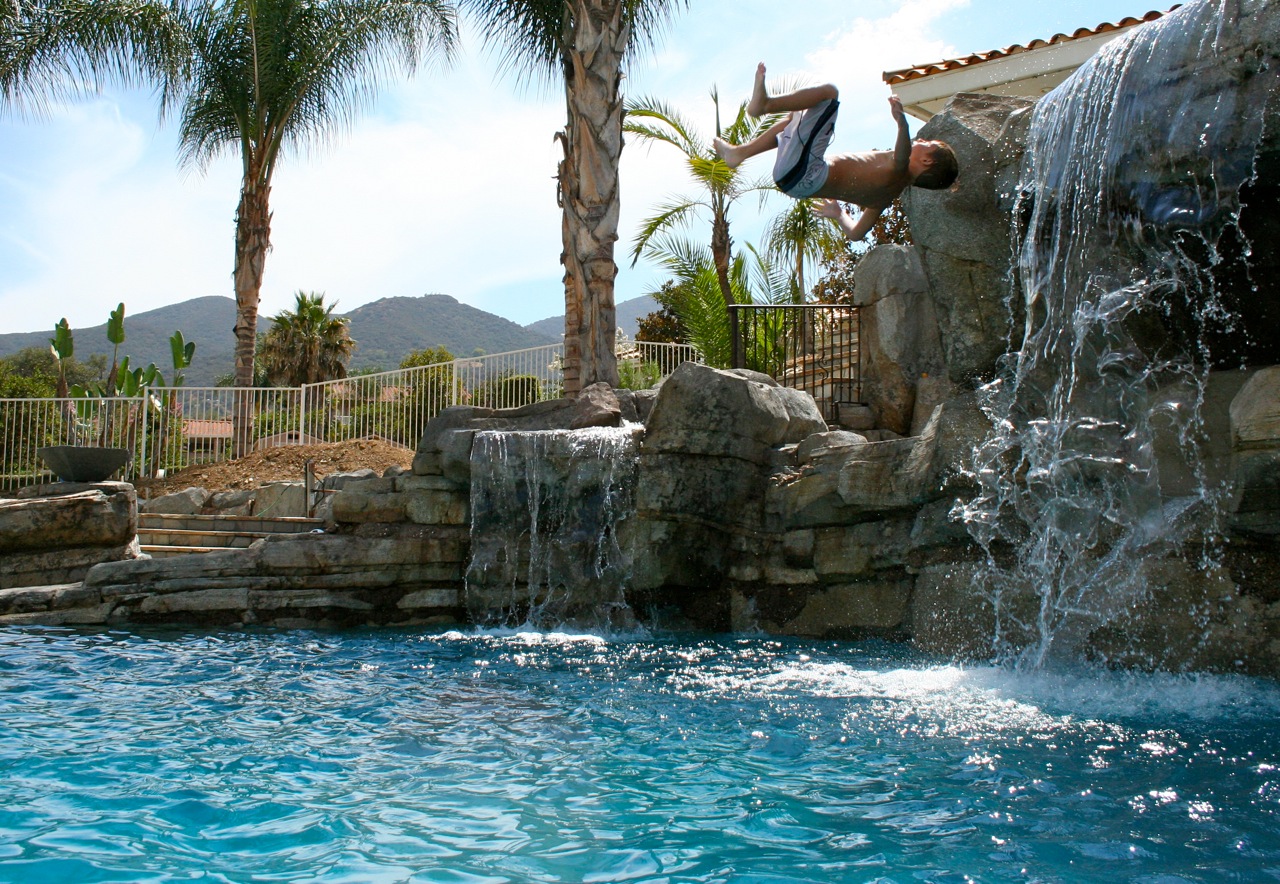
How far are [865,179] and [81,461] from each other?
870 centimetres

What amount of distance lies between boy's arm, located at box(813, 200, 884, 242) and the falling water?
967 mm

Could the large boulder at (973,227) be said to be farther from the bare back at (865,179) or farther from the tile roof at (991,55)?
the tile roof at (991,55)

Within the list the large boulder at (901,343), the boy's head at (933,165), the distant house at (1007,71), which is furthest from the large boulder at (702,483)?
the distant house at (1007,71)

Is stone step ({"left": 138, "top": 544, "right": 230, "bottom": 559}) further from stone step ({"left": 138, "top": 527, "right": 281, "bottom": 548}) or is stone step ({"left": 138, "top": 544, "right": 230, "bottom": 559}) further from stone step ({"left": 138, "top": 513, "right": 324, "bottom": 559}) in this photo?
stone step ({"left": 138, "top": 527, "right": 281, "bottom": 548})

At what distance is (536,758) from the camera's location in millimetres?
4191

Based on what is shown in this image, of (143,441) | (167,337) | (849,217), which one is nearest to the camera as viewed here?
(849,217)

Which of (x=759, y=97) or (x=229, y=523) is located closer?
(x=759, y=97)

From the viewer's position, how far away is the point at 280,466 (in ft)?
49.1

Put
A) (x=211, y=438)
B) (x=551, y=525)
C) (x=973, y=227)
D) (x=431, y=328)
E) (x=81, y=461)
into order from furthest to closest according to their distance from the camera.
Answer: (x=431, y=328) < (x=211, y=438) < (x=81, y=461) < (x=551, y=525) < (x=973, y=227)

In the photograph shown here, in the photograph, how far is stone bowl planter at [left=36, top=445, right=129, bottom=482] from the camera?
1046 cm

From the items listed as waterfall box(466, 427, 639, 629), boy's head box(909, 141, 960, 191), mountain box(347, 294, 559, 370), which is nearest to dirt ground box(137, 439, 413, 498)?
waterfall box(466, 427, 639, 629)

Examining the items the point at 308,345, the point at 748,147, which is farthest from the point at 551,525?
the point at 308,345

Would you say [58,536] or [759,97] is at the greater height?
[759,97]

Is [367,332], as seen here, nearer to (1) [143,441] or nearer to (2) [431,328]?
(2) [431,328]
